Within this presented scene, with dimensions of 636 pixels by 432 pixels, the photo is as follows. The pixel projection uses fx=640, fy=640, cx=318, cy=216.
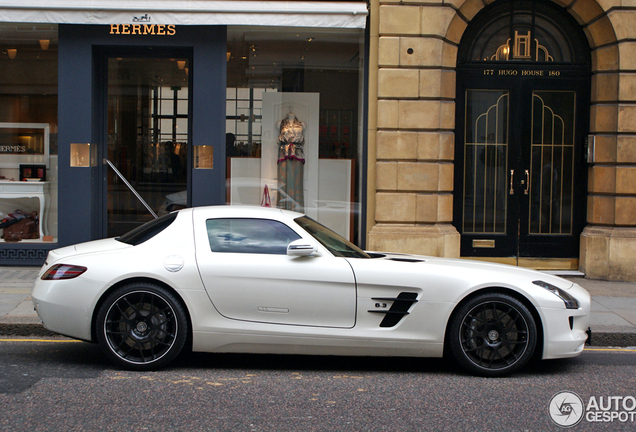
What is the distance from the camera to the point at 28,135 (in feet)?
33.8

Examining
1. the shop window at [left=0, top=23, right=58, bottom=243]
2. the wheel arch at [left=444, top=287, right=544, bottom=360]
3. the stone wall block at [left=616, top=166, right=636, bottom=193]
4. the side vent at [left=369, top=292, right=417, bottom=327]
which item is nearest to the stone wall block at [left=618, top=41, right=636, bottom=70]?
the stone wall block at [left=616, top=166, right=636, bottom=193]

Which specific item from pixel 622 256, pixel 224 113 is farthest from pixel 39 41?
pixel 622 256

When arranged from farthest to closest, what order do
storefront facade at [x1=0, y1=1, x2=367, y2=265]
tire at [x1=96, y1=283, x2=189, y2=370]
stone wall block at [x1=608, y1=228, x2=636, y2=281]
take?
storefront facade at [x1=0, y1=1, x2=367, y2=265]
stone wall block at [x1=608, y1=228, x2=636, y2=281]
tire at [x1=96, y1=283, x2=189, y2=370]

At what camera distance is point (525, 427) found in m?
4.04

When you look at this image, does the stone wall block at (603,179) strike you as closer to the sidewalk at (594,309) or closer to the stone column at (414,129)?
the sidewalk at (594,309)

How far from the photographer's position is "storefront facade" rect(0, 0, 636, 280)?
9758mm

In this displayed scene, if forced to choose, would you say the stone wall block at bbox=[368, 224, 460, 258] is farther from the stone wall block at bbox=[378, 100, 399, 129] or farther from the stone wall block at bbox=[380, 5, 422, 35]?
the stone wall block at bbox=[380, 5, 422, 35]

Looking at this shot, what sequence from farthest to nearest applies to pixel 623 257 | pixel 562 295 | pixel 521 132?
1. pixel 521 132
2. pixel 623 257
3. pixel 562 295

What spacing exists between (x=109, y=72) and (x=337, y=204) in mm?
4293

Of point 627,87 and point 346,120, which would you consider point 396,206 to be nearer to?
point 346,120

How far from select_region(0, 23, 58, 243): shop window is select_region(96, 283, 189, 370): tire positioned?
5733mm

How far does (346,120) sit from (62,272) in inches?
246

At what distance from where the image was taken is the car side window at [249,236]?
5.30 meters

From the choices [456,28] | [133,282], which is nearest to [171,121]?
[456,28]
